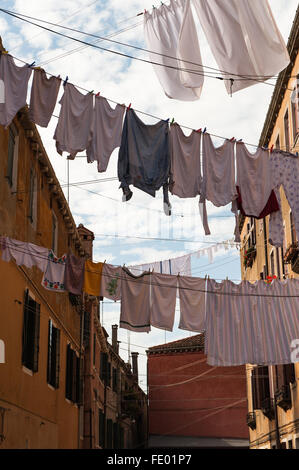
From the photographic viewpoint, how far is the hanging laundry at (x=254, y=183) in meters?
12.0

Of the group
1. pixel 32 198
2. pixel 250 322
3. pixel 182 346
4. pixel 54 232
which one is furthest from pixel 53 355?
pixel 182 346

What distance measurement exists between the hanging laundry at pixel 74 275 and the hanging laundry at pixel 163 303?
1735 mm

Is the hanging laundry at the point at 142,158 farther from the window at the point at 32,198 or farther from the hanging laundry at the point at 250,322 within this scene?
the window at the point at 32,198

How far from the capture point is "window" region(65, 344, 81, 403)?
1838cm

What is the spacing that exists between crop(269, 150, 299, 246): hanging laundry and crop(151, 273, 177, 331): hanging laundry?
104 inches

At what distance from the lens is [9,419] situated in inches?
459

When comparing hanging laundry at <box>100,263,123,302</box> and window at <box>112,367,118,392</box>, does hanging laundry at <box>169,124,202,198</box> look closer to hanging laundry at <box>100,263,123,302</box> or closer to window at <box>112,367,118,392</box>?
hanging laundry at <box>100,263,123,302</box>

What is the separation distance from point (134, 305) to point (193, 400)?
2301 cm

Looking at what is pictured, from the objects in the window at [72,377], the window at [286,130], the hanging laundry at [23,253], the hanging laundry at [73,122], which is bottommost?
the window at [72,377]

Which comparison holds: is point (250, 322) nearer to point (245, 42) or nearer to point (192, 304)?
point (192, 304)

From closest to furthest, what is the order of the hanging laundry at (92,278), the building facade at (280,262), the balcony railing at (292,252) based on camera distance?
the hanging laundry at (92,278) → the balcony railing at (292,252) → the building facade at (280,262)

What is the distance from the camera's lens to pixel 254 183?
12172mm

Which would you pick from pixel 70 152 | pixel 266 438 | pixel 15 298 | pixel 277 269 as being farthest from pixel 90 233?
pixel 70 152

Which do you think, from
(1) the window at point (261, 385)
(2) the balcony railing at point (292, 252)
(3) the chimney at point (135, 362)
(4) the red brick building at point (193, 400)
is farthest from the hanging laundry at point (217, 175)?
(3) the chimney at point (135, 362)
